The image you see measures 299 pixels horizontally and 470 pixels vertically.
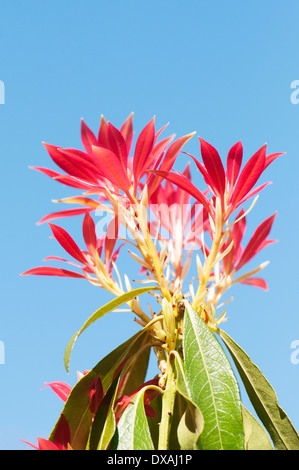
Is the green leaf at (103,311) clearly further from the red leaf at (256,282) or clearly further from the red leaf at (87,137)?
Result: the red leaf at (87,137)

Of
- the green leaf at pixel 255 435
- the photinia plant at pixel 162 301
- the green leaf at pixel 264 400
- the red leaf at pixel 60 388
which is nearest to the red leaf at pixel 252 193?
the photinia plant at pixel 162 301

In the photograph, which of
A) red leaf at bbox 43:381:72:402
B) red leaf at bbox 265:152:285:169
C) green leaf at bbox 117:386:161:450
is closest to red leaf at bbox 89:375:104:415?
green leaf at bbox 117:386:161:450

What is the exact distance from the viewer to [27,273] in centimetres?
168

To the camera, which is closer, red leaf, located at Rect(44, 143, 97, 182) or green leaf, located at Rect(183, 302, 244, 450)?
green leaf, located at Rect(183, 302, 244, 450)

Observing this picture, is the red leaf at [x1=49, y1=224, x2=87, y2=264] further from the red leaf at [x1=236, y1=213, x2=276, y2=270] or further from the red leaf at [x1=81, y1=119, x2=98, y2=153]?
the red leaf at [x1=236, y1=213, x2=276, y2=270]

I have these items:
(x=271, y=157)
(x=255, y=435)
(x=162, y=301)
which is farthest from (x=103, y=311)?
(x=271, y=157)

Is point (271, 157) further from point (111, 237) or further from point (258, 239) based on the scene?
point (111, 237)

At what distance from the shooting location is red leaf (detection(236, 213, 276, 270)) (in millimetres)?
1750

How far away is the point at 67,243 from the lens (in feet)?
5.38

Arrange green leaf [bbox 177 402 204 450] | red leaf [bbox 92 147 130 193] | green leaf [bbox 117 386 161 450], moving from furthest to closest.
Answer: red leaf [bbox 92 147 130 193] → green leaf [bbox 117 386 161 450] → green leaf [bbox 177 402 204 450]

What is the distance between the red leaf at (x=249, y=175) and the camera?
1499 millimetres

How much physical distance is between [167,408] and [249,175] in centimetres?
73

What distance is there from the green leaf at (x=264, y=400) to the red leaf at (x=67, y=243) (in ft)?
1.71
